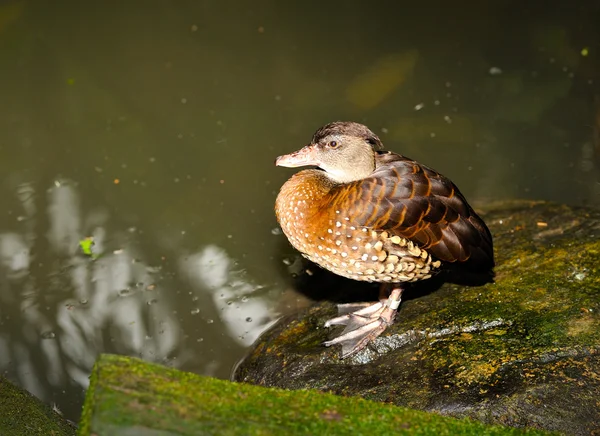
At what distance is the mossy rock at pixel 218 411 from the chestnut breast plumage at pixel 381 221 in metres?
1.12

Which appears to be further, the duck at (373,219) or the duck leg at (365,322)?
the duck leg at (365,322)

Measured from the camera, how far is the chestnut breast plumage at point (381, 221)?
3893 millimetres

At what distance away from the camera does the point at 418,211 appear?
12.8 ft

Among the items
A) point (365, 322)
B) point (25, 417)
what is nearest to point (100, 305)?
point (25, 417)

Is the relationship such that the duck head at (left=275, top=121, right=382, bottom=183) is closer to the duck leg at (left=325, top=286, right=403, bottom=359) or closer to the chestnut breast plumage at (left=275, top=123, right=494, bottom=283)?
the chestnut breast plumage at (left=275, top=123, right=494, bottom=283)

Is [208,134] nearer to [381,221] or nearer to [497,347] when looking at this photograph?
[381,221]

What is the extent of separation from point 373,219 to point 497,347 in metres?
0.95

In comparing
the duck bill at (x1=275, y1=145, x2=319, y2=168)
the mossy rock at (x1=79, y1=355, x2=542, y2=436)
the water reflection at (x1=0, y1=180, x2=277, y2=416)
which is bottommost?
the water reflection at (x1=0, y1=180, x2=277, y2=416)

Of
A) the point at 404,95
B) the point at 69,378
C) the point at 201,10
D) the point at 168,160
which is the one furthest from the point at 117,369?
the point at 201,10

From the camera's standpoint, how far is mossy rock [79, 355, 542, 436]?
2.56 m

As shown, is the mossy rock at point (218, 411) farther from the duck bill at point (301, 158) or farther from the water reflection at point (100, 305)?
the water reflection at point (100, 305)

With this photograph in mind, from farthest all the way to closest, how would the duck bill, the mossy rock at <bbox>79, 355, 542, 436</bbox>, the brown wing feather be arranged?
1. the duck bill
2. the brown wing feather
3. the mossy rock at <bbox>79, 355, 542, 436</bbox>

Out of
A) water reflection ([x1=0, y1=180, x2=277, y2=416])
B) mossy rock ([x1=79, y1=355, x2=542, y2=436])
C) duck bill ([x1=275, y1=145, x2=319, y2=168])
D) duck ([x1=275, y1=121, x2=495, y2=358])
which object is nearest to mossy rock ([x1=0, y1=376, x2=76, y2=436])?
water reflection ([x1=0, y1=180, x2=277, y2=416])

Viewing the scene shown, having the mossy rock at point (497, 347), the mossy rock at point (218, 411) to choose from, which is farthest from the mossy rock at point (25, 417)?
the mossy rock at point (497, 347)
